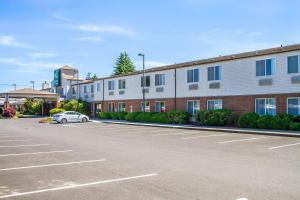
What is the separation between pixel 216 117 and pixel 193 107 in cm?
443

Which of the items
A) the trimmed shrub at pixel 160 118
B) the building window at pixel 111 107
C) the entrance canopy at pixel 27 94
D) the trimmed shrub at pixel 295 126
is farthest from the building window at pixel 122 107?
the trimmed shrub at pixel 295 126

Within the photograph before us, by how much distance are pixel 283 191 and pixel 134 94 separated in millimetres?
33369

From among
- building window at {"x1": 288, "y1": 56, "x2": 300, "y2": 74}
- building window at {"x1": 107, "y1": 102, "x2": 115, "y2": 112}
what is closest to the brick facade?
building window at {"x1": 288, "y1": 56, "x2": 300, "y2": 74}

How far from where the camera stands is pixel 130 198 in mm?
6504

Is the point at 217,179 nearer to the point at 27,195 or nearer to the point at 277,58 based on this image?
the point at 27,195

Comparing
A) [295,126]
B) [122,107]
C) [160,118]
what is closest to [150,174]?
Result: [295,126]

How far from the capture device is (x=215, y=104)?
29.5 metres

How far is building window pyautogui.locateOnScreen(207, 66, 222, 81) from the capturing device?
2906cm

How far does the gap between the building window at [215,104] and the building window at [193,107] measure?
137 cm

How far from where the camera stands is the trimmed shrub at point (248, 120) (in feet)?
81.1

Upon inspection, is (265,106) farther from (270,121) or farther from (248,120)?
(270,121)

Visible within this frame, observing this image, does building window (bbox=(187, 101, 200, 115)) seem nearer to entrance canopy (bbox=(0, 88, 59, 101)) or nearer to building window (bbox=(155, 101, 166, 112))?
building window (bbox=(155, 101, 166, 112))

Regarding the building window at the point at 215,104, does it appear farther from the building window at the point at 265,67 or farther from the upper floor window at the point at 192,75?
the building window at the point at 265,67

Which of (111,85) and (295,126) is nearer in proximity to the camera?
(295,126)
